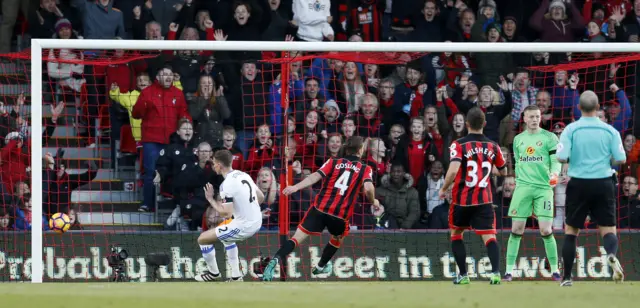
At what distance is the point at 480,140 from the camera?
12.5 meters

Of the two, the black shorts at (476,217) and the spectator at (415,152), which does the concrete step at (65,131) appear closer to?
the spectator at (415,152)

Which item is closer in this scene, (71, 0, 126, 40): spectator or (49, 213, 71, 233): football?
(49, 213, 71, 233): football

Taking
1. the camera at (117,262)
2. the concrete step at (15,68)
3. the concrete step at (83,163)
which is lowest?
the camera at (117,262)

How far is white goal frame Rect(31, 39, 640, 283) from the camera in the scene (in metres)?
13.3

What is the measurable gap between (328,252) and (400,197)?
1.98 meters

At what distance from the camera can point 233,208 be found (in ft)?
44.2

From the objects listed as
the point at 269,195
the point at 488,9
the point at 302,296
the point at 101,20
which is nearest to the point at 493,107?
the point at 488,9

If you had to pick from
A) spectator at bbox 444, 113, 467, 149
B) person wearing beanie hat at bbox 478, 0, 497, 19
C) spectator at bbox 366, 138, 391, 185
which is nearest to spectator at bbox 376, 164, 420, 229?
spectator at bbox 366, 138, 391, 185

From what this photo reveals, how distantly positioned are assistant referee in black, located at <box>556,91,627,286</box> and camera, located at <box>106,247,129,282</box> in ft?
16.4

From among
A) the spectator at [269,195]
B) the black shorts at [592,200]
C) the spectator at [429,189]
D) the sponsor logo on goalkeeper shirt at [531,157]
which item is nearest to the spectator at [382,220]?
the spectator at [429,189]

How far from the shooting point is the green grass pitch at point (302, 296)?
9703 millimetres

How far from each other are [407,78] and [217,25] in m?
2.80

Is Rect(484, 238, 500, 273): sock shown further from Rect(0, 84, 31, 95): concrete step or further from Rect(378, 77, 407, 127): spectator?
Rect(0, 84, 31, 95): concrete step

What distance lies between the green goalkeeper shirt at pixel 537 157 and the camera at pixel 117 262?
4.25 meters
